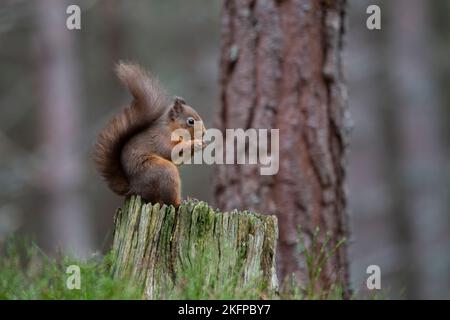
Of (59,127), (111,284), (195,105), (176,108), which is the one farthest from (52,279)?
(195,105)

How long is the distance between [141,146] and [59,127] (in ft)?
22.4

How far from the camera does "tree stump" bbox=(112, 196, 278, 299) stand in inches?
148

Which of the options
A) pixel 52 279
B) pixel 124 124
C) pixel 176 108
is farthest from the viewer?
pixel 176 108

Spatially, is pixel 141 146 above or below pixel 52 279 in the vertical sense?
above

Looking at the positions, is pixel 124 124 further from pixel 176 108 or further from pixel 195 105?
pixel 195 105

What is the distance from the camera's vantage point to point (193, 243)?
12.5 ft

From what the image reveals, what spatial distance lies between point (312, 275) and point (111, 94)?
837cm

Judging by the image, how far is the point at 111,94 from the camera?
1212cm

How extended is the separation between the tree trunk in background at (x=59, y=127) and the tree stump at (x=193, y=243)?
6.50m

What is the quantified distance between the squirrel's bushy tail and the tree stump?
1.11 ft

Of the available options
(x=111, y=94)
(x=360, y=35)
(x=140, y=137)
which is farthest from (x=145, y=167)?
(x=360, y=35)

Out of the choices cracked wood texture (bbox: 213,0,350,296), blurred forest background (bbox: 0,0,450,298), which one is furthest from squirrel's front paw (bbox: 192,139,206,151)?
blurred forest background (bbox: 0,0,450,298)
